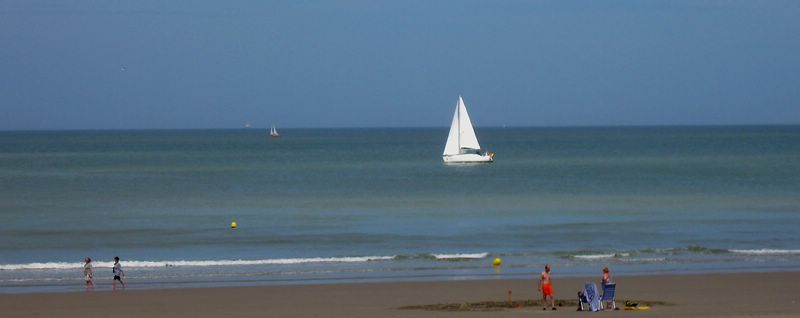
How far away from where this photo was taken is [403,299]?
22.8 meters

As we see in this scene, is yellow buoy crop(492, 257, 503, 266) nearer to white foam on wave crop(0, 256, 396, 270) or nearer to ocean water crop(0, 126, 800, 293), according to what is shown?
ocean water crop(0, 126, 800, 293)

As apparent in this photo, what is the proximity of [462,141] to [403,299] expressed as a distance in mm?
65544

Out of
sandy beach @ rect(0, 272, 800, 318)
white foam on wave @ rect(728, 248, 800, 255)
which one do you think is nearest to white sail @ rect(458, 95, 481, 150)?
white foam on wave @ rect(728, 248, 800, 255)

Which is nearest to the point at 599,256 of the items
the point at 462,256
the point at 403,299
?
the point at 462,256

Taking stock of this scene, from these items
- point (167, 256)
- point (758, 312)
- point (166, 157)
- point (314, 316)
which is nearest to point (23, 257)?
point (167, 256)

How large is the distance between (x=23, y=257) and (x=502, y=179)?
43446mm

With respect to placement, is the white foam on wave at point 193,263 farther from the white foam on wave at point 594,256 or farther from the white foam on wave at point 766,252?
the white foam on wave at point 766,252

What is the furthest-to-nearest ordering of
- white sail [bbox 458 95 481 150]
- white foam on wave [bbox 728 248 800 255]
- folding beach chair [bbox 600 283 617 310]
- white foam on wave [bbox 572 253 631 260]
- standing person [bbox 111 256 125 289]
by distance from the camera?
white sail [bbox 458 95 481 150], white foam on wave [bbox 728 248 800 255], white foam on wave [bbox 572 253 631 260], standing person [bbox 111 256 125 289], folding beach chair [bbox 600 283 617 310]

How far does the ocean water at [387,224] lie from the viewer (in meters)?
29.5

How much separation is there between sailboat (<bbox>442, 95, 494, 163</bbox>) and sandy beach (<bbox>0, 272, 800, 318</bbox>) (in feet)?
194

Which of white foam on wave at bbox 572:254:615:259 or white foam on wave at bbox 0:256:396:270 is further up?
white foam on wave at bbox 0:256:396:270

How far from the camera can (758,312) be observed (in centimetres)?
2045

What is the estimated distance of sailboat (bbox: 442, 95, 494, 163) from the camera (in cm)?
8544

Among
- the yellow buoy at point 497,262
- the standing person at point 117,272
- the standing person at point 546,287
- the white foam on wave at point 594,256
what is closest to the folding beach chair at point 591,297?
the standing person at point 546,287
